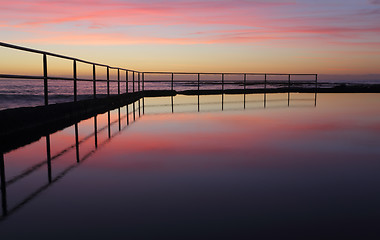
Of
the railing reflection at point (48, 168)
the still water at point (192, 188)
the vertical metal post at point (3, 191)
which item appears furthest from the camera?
the railing reflection at point (48, 168)

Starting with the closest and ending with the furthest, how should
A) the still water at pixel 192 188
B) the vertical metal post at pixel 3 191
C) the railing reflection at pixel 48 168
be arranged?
the still water at pixel 192 188 → the vertical metal post at pixel 3 191 → the railing reflection at pixel 48 168

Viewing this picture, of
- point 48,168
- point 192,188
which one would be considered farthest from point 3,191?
point 192,188

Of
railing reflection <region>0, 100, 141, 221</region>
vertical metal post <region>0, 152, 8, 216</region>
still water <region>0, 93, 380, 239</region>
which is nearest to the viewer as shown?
still water <region>0, 93, 380, 239</region>

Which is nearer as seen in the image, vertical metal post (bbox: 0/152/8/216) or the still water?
the still water

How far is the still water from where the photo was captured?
184cm

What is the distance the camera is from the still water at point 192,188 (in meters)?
1.84

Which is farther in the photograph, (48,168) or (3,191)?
(48,168)

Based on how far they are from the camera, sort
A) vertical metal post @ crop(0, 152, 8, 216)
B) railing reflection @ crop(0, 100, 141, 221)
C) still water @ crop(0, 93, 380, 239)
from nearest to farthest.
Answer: still water @ crop(0, 93, 380, 239)
vertical metal post @ crop(0, 152, 8, 216)
railing reflection @ crop(0, 100, 141, 221)

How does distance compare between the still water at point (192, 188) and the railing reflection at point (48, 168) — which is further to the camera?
the railing reflection at point (48, 168)

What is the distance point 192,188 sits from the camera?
2521 mm

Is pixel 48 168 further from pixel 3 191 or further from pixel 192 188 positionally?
pixel 192 188

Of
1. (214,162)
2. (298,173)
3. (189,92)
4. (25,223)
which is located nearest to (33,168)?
(25,223)

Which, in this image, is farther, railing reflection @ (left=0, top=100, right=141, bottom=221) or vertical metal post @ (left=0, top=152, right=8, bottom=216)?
railing reflection @ (left=0, top=100, right=141, bottom=221)

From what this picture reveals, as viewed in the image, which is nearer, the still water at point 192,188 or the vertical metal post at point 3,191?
the still water at point 192,188
